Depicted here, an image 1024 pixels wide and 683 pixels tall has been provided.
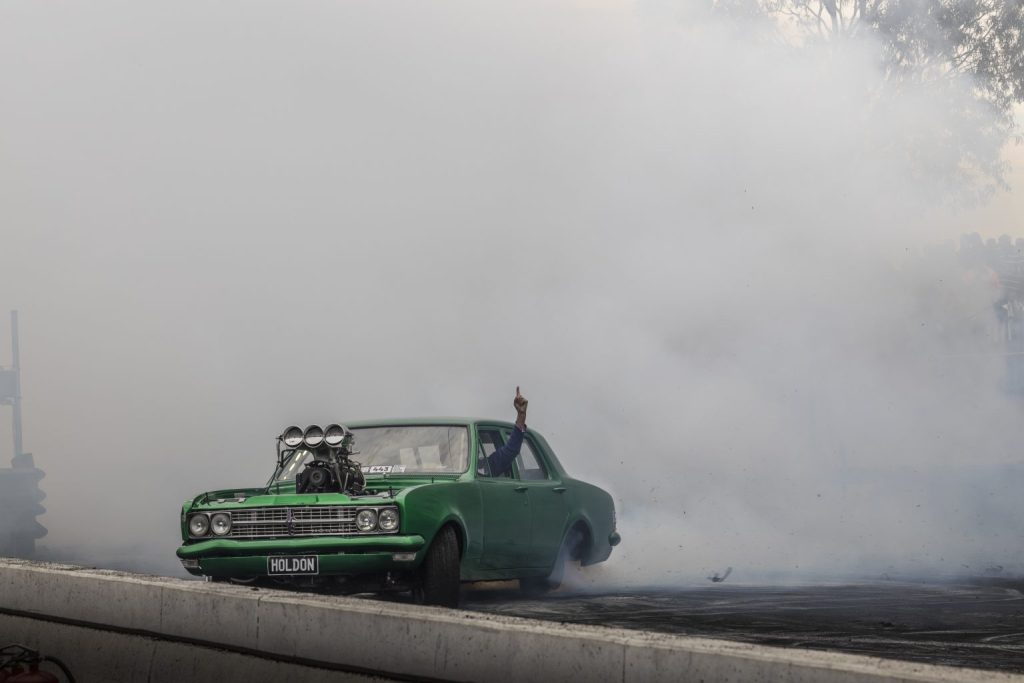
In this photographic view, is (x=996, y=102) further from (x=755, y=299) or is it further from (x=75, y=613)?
(x=75, y=613)

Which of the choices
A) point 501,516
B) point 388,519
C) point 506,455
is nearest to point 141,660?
point 388,519

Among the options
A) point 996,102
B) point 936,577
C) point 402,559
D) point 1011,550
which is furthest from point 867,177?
point 402,559

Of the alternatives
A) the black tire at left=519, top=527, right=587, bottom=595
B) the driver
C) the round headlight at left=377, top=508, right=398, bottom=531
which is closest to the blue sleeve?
the driver

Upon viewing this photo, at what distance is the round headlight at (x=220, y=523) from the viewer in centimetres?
925

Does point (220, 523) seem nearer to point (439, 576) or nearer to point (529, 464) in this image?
point (439, 576)

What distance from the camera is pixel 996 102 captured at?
2984cm

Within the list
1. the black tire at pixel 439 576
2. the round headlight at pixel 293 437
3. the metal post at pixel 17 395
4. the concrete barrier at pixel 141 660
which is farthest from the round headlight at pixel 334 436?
the metal post at pixel 17 395

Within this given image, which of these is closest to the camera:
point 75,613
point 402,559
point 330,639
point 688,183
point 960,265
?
point 330,639

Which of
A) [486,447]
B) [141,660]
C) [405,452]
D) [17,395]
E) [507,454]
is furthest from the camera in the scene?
[17,395]

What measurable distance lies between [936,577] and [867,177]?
12.5 meters

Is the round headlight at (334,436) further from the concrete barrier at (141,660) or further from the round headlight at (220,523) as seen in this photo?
the concrete barrier at (141,660)

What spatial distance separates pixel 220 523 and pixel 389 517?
1.06 metres

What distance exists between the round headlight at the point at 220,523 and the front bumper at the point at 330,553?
92 mm

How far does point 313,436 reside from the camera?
973 cm
